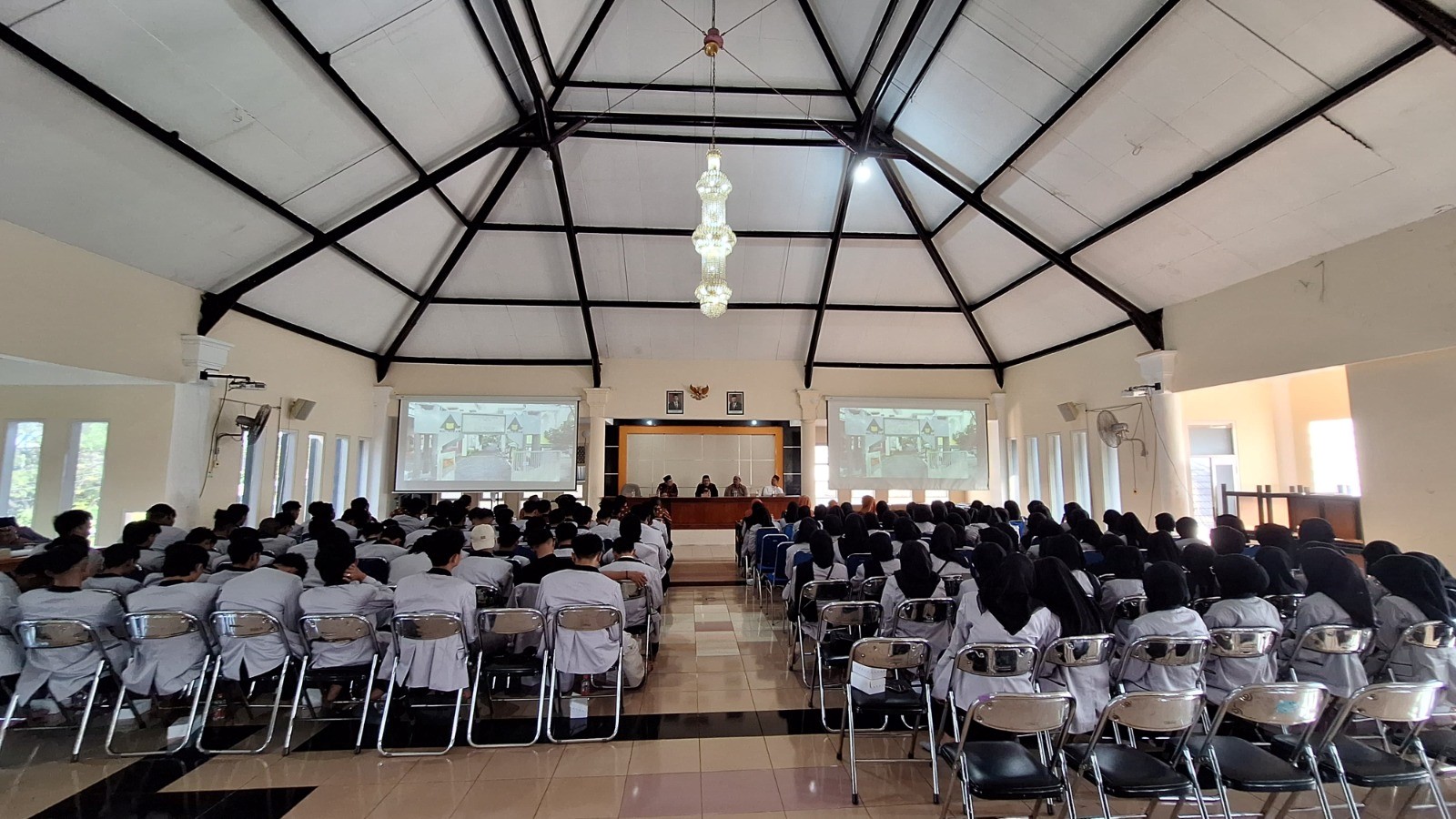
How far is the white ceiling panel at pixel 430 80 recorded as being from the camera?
599 centimetres

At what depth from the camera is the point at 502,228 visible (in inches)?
394

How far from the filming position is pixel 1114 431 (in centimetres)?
939

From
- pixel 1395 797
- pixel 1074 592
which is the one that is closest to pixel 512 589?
pixel 1074 592

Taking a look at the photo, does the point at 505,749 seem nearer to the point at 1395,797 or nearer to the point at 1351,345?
the point at 1395,797

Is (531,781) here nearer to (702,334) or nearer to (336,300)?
(336,300)

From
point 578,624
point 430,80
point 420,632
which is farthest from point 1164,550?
point 430,80

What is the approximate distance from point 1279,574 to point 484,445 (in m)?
11.6

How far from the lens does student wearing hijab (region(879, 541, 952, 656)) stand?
3891mm

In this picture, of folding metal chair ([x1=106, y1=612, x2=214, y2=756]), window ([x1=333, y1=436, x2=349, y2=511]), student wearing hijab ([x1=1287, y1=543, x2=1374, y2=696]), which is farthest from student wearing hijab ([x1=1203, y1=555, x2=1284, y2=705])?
window ([x1=333, y1=436, x2=349, y2=511])

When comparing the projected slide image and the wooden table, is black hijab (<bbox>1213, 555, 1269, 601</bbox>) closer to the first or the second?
the projected slide image

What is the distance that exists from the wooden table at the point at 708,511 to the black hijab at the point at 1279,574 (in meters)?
9.00

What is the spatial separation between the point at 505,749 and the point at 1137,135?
7.84 meters

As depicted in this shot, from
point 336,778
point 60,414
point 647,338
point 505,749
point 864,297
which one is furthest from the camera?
point 647,338

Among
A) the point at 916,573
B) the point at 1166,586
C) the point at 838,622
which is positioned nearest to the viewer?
the point at 1166,586
